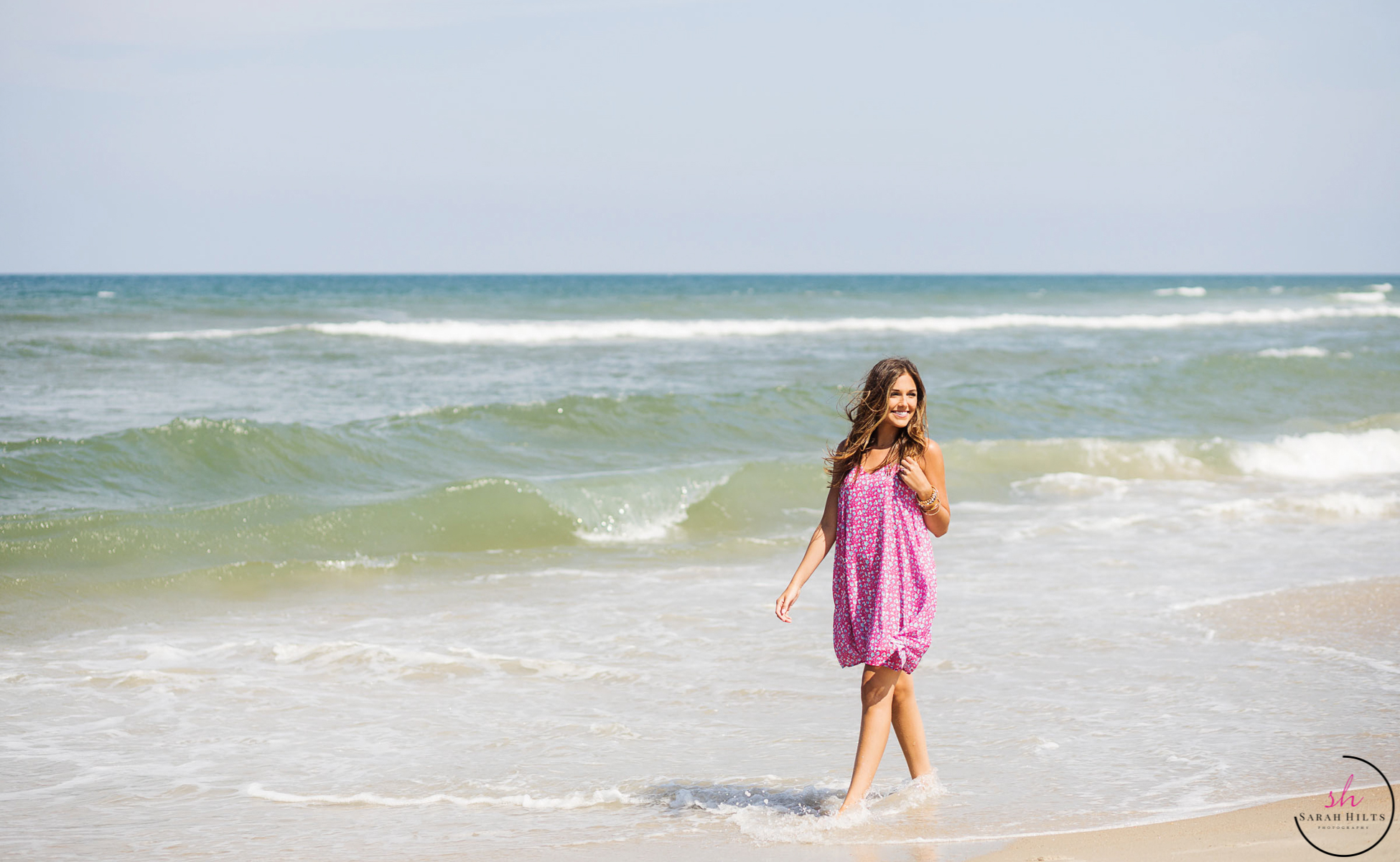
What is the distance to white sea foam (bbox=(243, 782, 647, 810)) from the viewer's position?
4.42 meters

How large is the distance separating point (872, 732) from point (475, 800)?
1557 mm

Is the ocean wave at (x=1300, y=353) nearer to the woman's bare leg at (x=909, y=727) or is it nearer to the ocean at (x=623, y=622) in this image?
the ocean at (x=623, y=622)

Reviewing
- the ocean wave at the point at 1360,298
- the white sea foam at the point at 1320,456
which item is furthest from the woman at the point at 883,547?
the ocean wave at the point at 1360,298

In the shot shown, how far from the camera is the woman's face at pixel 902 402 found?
405cm

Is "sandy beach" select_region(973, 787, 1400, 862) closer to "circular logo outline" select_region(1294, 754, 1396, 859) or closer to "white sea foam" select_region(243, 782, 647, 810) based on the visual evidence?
"circular logo outline" select_region(1294, 754, 1396, 859)

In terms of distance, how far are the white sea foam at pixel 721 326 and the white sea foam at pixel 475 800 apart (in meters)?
24.0

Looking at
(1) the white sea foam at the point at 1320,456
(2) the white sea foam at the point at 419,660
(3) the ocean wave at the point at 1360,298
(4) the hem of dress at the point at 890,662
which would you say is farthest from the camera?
(3) the ocean wave at the point at 1360,298

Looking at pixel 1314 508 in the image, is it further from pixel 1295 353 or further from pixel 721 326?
pixel 721 326

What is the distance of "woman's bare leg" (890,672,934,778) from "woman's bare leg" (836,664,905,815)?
9cm

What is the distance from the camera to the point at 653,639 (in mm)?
6672

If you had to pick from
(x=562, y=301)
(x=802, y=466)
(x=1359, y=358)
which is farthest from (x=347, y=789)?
(x=562, y=301)

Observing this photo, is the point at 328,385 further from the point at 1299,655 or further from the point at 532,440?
the point at 1299,655

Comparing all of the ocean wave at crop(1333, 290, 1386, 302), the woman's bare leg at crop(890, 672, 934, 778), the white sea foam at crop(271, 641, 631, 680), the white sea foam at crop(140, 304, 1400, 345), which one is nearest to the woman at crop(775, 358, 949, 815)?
the woman's bare leg at crop(890, 672, 934, 778)

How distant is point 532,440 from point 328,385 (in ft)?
20.6
